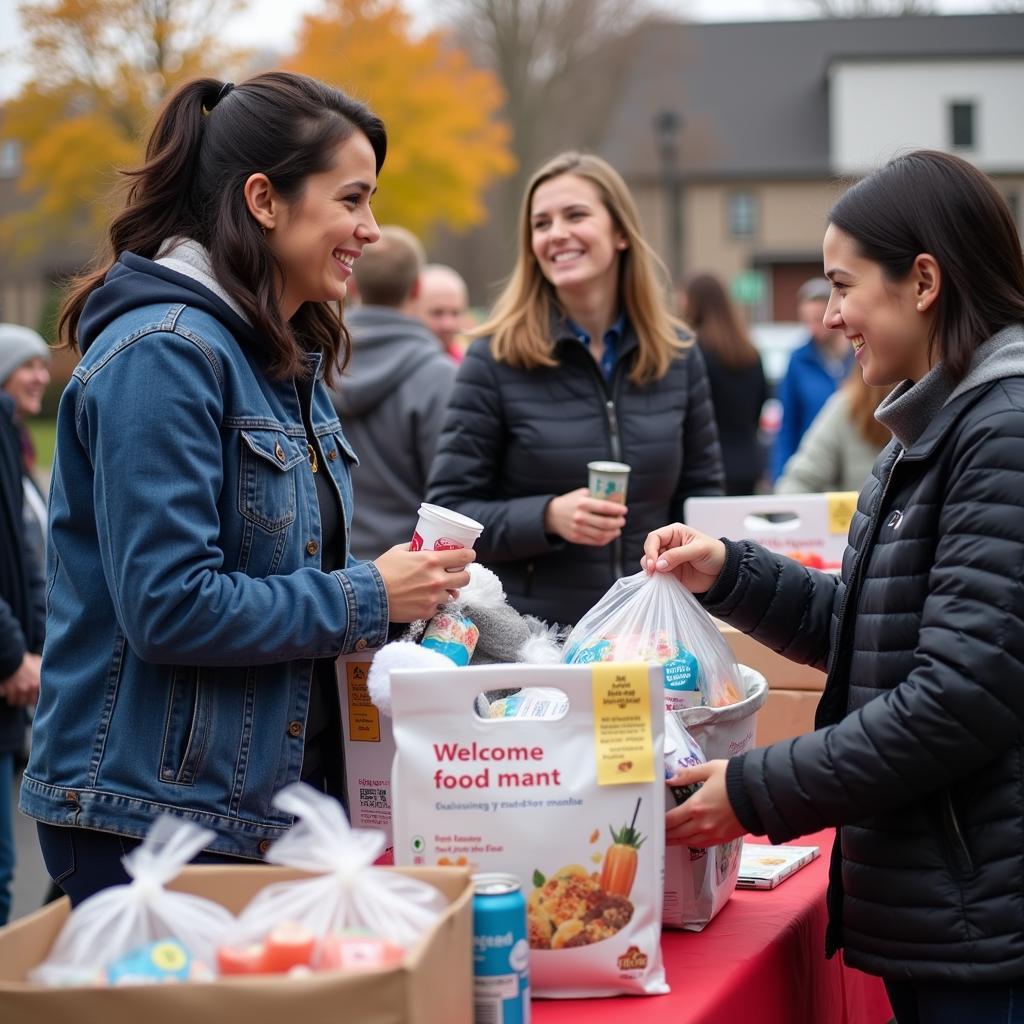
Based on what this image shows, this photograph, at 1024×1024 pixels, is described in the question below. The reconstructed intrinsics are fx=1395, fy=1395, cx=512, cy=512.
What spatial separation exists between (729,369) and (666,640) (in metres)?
5.33

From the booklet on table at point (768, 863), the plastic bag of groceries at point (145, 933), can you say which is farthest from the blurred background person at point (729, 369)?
the plastic bag of groceries at point (145, 933)

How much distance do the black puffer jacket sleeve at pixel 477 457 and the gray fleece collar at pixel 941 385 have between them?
65.7 inches

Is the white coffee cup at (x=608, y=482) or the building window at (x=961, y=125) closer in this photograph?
the white coffee cup at (x=608, y=482)

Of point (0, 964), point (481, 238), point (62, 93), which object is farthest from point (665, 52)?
point (0, 964)

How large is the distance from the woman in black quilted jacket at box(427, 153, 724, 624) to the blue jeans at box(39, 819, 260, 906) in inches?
69.0

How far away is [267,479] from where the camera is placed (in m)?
2.12

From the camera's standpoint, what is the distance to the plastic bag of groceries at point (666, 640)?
220 centimetres

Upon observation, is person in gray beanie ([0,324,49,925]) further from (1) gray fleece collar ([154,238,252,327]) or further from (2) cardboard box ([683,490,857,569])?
(1) gray fleece collar ([154,238,252,327])

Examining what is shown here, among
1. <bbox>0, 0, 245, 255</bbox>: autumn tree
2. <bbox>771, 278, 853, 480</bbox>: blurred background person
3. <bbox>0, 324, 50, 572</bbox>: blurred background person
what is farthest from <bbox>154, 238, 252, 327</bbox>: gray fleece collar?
<bbox>0, 0, 245, 255</bbox>: autumn tree

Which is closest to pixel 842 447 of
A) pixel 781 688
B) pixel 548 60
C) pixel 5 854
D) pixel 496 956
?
pixel 781 688

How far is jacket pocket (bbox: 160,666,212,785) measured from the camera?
202cm

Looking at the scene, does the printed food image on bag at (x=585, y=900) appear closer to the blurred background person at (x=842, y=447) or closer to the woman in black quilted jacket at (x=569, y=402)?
the woman in black quilted jacket at (x=569, y=402)

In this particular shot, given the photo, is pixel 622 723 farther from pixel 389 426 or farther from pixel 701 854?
pixel 389 426

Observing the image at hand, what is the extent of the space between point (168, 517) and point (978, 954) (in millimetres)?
1243
